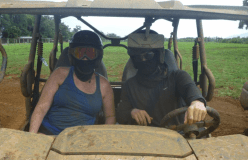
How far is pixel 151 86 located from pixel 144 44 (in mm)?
406

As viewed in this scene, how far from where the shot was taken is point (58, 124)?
2.17m

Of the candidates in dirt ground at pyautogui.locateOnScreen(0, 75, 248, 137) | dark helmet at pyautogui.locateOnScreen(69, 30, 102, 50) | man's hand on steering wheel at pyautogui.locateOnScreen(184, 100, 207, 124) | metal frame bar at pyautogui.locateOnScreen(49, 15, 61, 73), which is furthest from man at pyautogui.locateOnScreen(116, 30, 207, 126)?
dirt ground at pyautogui.locateOnScreen(0, 75, 248, 137)

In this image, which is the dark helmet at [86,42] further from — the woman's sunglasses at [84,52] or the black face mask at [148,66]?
the black face mask at [148,66]

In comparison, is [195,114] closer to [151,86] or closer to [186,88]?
[186,88]

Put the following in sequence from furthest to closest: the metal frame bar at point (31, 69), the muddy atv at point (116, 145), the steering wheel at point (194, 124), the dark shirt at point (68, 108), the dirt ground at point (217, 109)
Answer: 1. the dirt ground at point (217, 109)
2. the metal frame bar at point (31, 69)
3. the dark shirt at point (68, 108)
4. the steering wheel at point (194, 124)
5. the muddy atv at point (116, 145)

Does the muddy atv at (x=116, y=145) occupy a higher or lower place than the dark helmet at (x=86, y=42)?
lower

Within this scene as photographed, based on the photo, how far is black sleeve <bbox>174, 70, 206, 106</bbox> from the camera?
1.89 metres

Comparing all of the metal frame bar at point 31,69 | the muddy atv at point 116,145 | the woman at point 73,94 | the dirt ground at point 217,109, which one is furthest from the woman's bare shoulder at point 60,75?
the dirt ground at point 217,109

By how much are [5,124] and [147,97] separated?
150 inches

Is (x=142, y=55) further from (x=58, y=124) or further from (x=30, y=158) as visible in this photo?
(x=30, y=158)

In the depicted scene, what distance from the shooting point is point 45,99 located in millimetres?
2164

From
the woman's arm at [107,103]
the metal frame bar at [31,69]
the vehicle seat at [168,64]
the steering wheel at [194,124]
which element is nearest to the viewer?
the steering wheel at [194,124]

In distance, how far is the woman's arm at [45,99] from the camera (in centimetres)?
208

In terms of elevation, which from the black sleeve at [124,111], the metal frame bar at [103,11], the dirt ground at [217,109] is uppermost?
the metal frame bar at [103,11]
